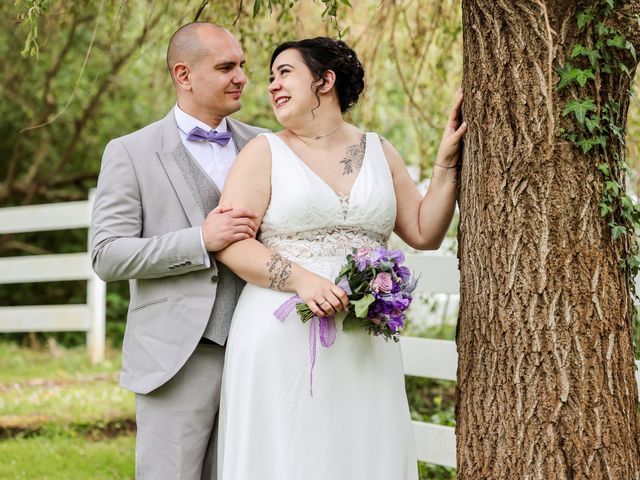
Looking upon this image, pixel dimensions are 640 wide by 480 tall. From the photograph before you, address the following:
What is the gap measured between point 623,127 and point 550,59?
0.46 m

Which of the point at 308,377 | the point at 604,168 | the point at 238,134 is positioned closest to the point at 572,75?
the point at 604,168

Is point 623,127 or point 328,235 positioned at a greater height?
point 623,127

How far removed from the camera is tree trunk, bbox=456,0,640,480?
9.33ft

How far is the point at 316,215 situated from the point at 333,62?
576 mm

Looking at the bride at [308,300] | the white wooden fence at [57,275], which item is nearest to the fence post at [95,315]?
the white wooden fence at [57,275]

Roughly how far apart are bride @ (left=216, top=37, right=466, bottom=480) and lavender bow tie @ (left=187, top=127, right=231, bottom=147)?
0.97 ft

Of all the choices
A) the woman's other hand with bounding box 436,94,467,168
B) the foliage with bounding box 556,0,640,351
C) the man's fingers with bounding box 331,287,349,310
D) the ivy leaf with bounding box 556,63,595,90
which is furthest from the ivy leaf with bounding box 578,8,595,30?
the man's fingers with bounding box 331,287,349,310

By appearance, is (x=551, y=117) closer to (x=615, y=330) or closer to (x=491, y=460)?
(x=615, y=330)

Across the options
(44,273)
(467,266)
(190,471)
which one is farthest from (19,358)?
(467,266)

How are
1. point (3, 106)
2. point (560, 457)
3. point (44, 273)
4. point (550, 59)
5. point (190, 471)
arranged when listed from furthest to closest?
point (3, 106) < point (44, 273) < point (190, 471) < point (560, 457) < point (550, 59)

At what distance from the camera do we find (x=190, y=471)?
3.34 meters

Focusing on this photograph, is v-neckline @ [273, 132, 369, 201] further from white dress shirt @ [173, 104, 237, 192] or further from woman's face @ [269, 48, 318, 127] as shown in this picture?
white dress shirt @ [173, 104, 237, 192]

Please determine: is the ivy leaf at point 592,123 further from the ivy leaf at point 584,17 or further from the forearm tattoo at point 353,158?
the forearm tattoo at point 353,158

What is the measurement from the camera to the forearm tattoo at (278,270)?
121 inches
